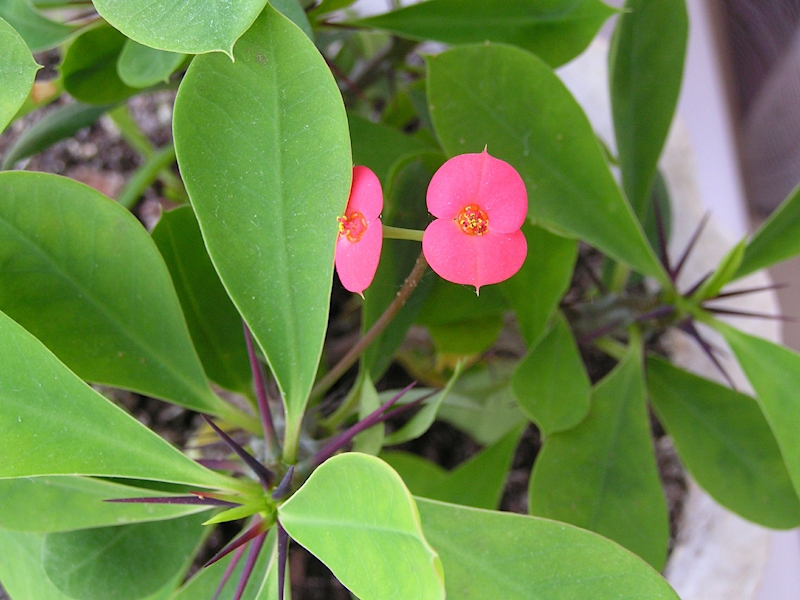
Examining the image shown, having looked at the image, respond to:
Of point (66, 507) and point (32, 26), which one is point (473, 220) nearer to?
point (66, 507)

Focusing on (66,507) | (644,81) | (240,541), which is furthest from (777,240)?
(66,507)

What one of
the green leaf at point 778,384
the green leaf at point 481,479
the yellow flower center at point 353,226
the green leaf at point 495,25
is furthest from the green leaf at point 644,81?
the yellow flower center at point 353,226

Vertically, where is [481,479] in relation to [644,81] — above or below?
below

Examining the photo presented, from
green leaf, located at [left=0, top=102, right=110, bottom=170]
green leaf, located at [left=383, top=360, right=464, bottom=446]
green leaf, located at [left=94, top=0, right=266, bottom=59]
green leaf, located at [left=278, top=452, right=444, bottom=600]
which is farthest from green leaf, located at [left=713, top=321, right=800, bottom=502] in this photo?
green leaf, located at [left=0, top=102, right=110, bottom=170]

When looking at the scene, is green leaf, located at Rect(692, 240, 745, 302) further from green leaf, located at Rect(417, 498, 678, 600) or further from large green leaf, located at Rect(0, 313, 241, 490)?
large green leaf, located at Rect(0, 313, 241, 490)

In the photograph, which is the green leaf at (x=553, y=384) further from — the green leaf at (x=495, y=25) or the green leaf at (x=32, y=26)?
the green leaf at (x=32, y=26)

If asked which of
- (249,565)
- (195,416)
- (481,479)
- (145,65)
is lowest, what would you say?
(195,416)

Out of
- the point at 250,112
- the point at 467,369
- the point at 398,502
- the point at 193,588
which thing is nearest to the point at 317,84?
the point at 250,112
